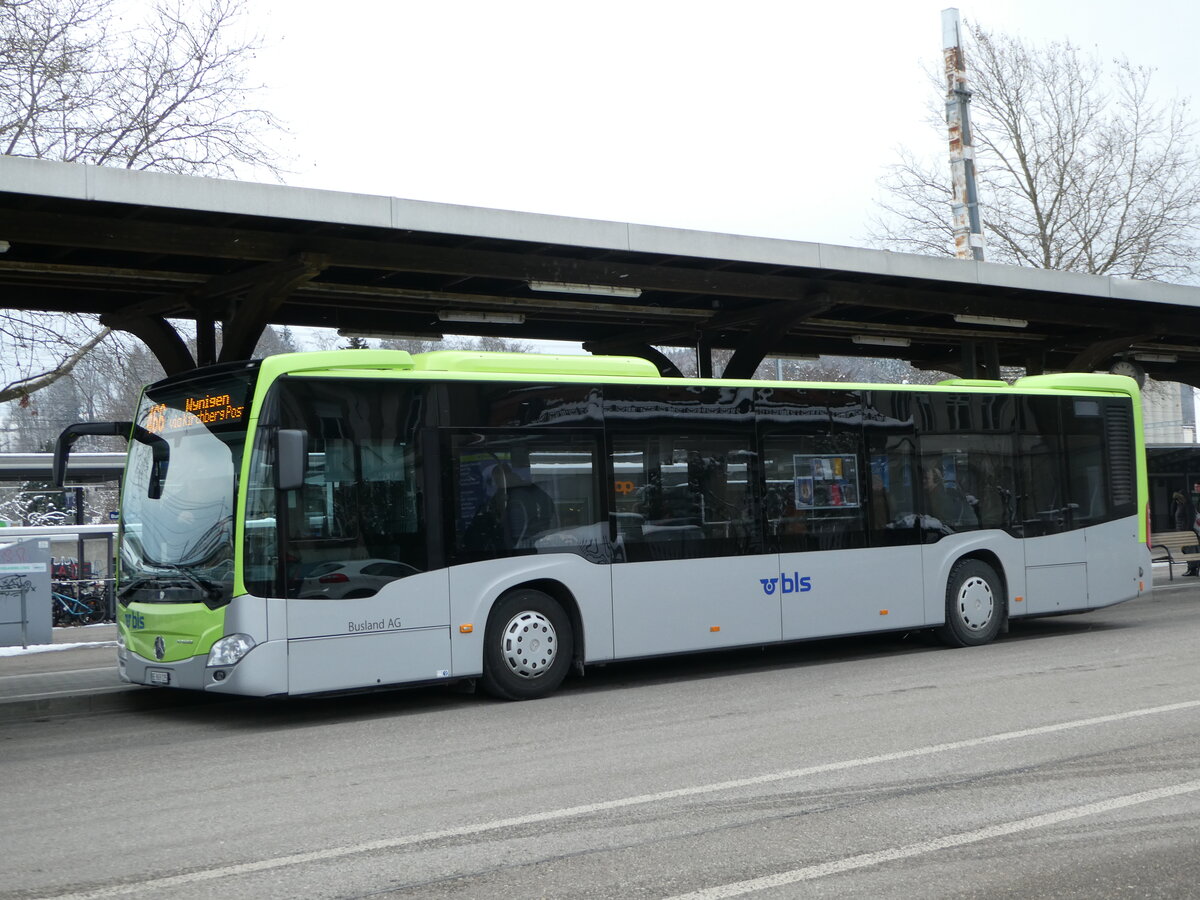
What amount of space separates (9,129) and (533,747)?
58.0ft

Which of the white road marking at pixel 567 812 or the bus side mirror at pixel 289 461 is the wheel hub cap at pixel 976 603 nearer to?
the white road marking at pixel 567 812

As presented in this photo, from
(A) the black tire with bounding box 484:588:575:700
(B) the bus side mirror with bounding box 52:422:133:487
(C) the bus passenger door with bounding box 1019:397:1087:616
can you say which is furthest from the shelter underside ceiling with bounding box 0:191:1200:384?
(A) the black tire with bounding box 484:588:575:700

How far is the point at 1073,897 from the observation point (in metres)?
4.84

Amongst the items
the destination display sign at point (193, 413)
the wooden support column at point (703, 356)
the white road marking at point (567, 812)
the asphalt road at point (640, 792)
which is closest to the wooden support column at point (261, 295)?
the destination display sign at point (193, 413)

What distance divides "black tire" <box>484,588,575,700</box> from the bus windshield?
7.43 feet

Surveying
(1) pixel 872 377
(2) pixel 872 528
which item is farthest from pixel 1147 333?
(1) pixel 872 377

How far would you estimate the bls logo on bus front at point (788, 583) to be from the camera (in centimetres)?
1226

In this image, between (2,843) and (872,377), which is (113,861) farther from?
(872,377)

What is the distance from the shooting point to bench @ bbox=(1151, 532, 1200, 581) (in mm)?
23250

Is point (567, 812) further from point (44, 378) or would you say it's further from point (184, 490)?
point (44, 378)

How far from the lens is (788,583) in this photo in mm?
12430

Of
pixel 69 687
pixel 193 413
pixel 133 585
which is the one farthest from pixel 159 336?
pixel 133 585

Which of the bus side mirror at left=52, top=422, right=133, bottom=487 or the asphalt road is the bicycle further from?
the bus side mirror at left=52, top=422, right=133, bottom=487

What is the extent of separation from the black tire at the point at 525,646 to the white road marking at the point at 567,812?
151 inches
